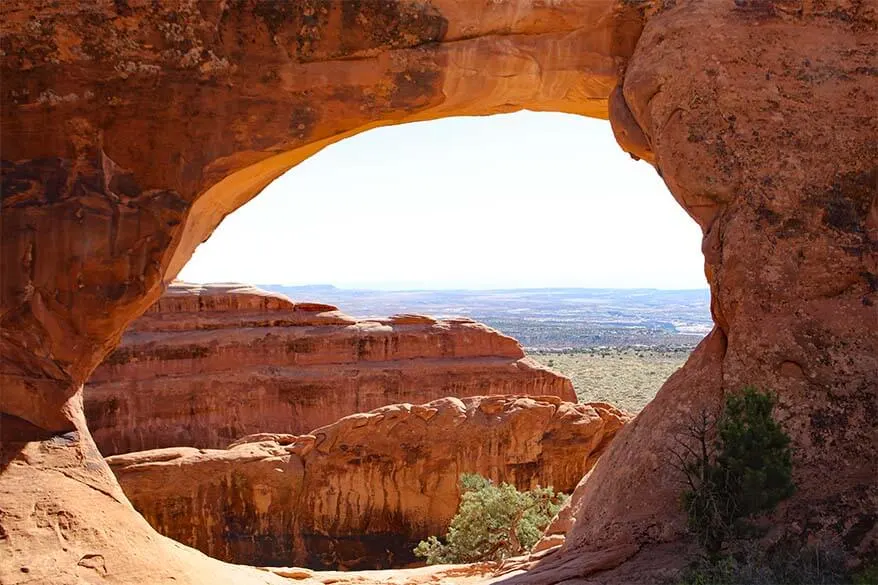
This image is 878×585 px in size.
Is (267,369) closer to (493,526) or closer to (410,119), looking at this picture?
(493,526)

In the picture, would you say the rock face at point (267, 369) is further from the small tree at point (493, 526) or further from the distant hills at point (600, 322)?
the distant hills at point (600, 322)

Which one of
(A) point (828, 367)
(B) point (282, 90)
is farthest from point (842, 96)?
(B) point (282, 90)

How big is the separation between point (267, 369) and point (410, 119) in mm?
20935

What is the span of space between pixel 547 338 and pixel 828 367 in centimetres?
7968

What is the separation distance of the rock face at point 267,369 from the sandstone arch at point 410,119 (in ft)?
62.0

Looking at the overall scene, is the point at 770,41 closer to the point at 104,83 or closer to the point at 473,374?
the point at 104,83

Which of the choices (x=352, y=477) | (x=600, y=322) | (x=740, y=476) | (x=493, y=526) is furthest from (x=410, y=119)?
(x=600, y=322)

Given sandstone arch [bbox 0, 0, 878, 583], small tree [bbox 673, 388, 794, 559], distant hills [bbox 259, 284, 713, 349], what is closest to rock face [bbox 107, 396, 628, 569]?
sandstone arch [bbox 0, 0, 878, 583]

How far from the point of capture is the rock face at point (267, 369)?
28.1 metres

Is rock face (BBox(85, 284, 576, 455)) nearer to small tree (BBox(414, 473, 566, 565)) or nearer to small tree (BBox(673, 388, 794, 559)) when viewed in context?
small tree (BBox(414, 473, 566, 565))

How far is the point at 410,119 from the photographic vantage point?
10750 mm

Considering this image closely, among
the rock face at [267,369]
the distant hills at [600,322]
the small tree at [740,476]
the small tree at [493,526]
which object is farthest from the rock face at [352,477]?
the distant hills at [600,322]

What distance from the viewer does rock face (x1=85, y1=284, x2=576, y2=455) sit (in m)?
28.1

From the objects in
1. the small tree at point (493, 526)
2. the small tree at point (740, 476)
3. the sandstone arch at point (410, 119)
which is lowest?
the small tree at point (493, 526)
